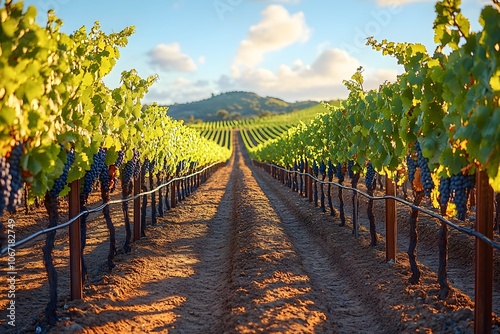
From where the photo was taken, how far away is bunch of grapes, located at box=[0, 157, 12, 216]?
4.12 metres

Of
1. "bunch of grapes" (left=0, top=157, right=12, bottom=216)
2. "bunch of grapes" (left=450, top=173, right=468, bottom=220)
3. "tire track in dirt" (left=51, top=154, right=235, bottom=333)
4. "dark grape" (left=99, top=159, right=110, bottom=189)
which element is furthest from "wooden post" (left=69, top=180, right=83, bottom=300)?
"bunch of grapes" (left=450, top=173, right=468, bottom=220)

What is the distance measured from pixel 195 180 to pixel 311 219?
43.5 ft

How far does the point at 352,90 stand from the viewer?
1217 centimetres

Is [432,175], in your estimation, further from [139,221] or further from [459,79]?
[139,221]

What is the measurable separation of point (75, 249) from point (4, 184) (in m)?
2.67

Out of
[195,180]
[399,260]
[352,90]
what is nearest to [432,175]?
[399,260]

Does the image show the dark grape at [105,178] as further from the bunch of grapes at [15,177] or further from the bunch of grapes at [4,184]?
the bunch of grapes at [4,184]

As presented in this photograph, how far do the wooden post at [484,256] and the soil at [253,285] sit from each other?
39 cm

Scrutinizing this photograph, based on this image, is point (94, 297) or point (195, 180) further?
point (195, 180)

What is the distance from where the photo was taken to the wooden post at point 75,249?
21.6 feet

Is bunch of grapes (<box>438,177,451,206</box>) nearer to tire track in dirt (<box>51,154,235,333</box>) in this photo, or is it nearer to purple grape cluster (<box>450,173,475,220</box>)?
purple grape cluster (<box>450,173,475,220</box>)

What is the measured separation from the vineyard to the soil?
0.12 ft

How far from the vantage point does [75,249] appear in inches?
260

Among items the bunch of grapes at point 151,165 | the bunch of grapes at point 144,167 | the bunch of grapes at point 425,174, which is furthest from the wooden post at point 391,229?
the bunch of grapes at point 151,165
